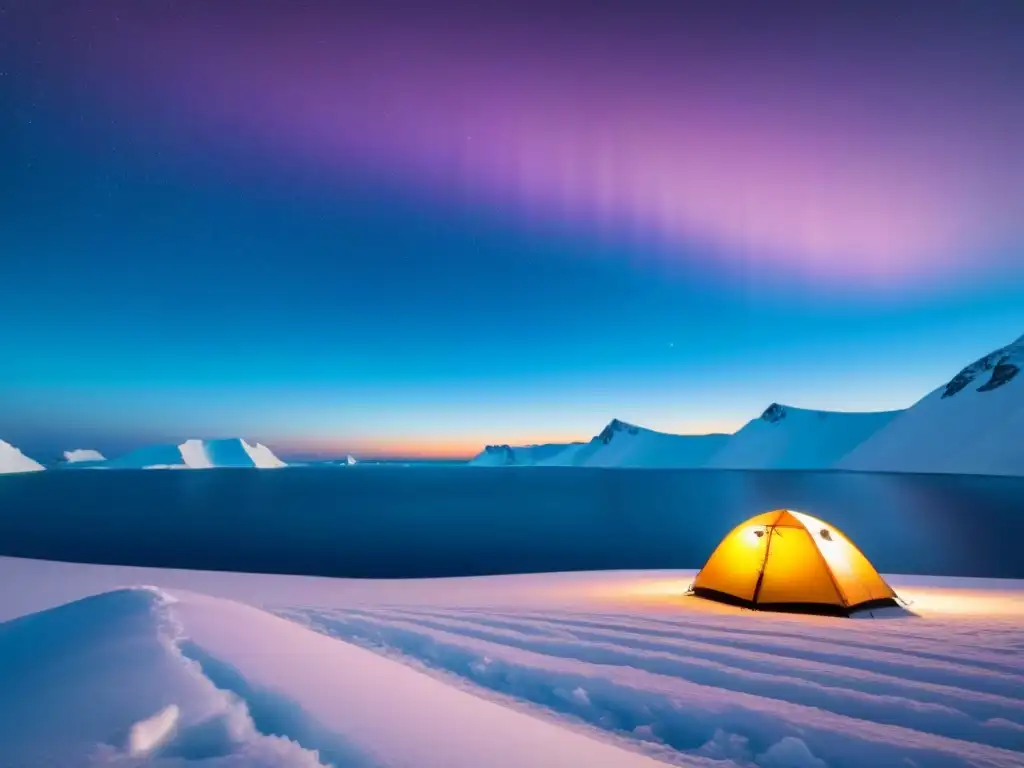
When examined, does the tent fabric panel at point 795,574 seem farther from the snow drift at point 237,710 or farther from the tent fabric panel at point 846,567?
the snow drift at point 237,710

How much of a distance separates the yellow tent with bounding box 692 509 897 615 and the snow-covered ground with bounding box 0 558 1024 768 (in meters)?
1.49

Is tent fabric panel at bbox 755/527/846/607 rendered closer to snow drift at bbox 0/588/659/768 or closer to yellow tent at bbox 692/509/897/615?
yellow tent at bbox 692/509/897/615

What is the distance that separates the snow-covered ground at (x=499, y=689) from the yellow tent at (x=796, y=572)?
149 cm

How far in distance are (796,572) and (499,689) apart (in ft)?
26.1

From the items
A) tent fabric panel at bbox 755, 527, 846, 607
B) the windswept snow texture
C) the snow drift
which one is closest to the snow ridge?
the snow drift

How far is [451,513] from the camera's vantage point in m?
66.1

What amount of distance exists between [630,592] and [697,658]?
791cm

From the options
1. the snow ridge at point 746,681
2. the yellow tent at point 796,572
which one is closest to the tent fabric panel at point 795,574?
the yellow tent at point 796,572

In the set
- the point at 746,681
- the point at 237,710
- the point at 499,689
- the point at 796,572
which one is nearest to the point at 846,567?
the point at 796,572

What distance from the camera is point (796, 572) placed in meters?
11.6

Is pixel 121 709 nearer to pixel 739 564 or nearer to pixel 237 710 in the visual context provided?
pixel 237 710

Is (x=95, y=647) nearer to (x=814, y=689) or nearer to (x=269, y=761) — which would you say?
(x=269, y=761)

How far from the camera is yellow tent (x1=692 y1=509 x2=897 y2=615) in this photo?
37.0 ft

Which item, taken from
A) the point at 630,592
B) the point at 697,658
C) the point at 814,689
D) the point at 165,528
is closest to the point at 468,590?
the point at 630,592
